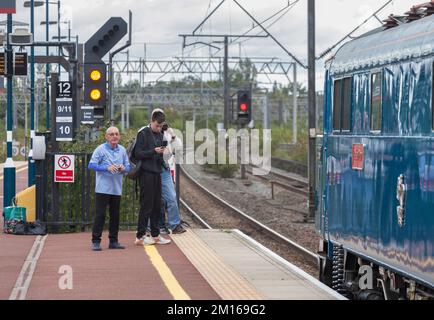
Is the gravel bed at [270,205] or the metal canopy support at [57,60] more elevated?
the metal canopy support at [57,60]

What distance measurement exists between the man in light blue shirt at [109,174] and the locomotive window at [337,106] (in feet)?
11.2

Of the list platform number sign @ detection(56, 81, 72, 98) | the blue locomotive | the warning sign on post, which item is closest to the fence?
the warning sign on post

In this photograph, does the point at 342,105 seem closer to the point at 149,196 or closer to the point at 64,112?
the point at 149,196

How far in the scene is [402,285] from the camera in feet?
37.5

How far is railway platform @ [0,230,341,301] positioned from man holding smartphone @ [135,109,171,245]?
581mm

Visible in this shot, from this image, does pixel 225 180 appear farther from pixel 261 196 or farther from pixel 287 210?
pixel 287 210

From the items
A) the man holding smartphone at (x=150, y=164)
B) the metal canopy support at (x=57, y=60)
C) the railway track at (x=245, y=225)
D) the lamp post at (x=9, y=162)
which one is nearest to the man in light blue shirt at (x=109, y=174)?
the man holding smartphone at (x=150, y=164)

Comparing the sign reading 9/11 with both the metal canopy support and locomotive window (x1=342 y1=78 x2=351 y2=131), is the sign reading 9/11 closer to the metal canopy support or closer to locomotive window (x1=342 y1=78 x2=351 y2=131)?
the metal canopy support

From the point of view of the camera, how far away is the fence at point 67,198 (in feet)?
63.0

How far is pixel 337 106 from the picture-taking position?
45.0 feet

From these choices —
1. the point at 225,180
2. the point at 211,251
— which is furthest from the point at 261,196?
the point at 211,251

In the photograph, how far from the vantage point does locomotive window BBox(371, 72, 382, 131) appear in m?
11.6

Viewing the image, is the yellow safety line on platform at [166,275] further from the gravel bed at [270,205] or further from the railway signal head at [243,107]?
the railway signal head at [243,107]
